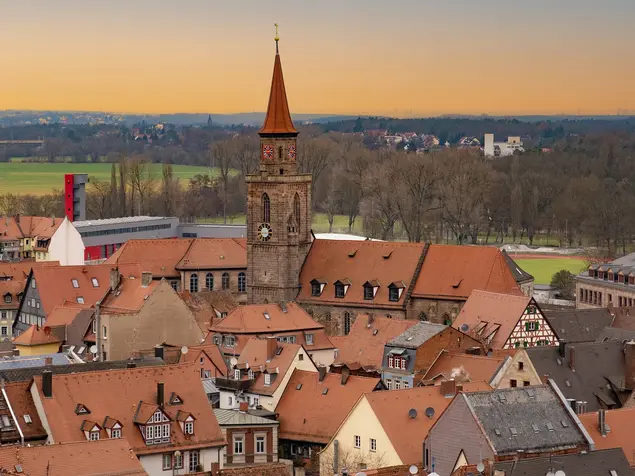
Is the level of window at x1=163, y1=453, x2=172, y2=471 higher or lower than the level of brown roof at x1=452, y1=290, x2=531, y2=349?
lower

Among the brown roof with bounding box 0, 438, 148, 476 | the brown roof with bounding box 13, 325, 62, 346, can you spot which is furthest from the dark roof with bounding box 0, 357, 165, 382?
the brown roof with bounding box 13, 325, 62, 346

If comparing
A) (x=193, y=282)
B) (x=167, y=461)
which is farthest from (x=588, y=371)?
(x=193, y=282)

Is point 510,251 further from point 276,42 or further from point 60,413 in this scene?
point 60,413

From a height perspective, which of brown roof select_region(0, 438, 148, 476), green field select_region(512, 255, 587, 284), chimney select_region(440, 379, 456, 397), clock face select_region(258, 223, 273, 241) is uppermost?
clock face select_region(258, 223, 273, 241)

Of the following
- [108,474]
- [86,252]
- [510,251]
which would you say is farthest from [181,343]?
[510,251]

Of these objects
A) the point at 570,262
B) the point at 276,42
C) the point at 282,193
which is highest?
the point at 276,42

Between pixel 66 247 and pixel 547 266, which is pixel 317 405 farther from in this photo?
pixel 547 266

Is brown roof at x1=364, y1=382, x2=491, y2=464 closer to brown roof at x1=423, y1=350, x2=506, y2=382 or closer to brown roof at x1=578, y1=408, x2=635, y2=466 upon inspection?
brown roof at x1=578, y1=408, x2=635, y2=466

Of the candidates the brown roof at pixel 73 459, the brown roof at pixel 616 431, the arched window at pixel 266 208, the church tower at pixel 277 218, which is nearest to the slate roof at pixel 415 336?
the brown roof at pixel 616 431
